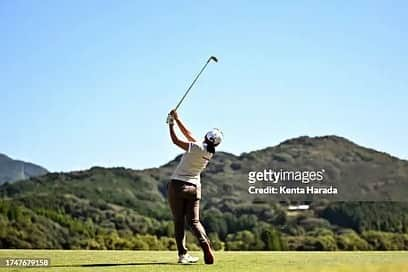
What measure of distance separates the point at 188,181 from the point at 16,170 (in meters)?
20.8

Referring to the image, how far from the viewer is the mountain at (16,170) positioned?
29844mm

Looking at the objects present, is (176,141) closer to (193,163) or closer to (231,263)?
(193,163)

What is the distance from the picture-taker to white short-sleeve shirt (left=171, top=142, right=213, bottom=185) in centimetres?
1116

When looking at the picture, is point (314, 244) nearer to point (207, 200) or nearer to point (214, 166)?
point (207, 200)

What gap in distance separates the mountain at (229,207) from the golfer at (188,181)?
5.30 meters

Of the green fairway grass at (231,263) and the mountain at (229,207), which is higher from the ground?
the mountain at (229,207)

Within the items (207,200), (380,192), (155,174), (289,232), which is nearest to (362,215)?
(289,232)

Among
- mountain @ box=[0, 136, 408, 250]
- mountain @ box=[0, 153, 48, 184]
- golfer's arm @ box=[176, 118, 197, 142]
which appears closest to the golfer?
golfer's arm @ box=[176, 118, 197, 142]

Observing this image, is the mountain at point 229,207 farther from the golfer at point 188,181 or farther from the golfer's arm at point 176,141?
the golfer's arm at point 176,141

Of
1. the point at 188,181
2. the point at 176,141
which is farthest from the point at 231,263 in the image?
the point at 176,141

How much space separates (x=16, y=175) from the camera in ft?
101

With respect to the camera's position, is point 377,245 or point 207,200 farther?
point 207,200

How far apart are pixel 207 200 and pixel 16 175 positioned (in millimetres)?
7613

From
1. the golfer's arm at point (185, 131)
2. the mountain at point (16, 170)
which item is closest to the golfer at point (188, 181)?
the golfer's arm at point (185, 131)
